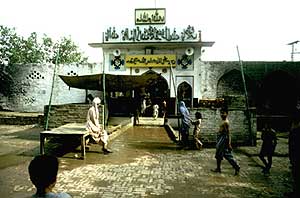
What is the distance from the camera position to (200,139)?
11.5 meters

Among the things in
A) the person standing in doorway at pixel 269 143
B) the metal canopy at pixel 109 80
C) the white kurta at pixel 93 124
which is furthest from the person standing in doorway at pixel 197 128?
the metal canopy at pixel 109 80

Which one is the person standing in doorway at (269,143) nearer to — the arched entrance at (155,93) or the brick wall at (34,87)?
the arched entrance at (155,93)

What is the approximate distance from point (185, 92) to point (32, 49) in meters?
27.7

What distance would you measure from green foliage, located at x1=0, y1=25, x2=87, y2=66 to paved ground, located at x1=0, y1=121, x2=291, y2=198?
31720 millimetres

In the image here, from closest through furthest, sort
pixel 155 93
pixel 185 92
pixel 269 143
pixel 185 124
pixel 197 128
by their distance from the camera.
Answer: pixel 269 143 → pixel 197 128 → pixel 185 124 → pixel 185 92 → pixel 155 93

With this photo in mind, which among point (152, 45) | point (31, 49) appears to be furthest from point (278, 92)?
point (31, 49)

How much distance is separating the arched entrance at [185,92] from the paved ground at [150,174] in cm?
1153

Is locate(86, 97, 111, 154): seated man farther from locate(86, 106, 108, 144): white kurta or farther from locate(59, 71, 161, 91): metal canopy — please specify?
locate(59, 71, 161, 91): metal canopy

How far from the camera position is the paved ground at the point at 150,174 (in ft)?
19.8

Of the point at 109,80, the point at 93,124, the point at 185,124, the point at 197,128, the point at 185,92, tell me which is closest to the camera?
the point at 93,124

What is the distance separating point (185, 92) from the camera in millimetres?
22578

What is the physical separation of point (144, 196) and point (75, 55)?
40.6 m

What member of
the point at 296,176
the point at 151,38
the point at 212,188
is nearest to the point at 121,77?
the point at 151,38

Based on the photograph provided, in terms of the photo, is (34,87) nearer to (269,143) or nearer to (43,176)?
(269,143)
